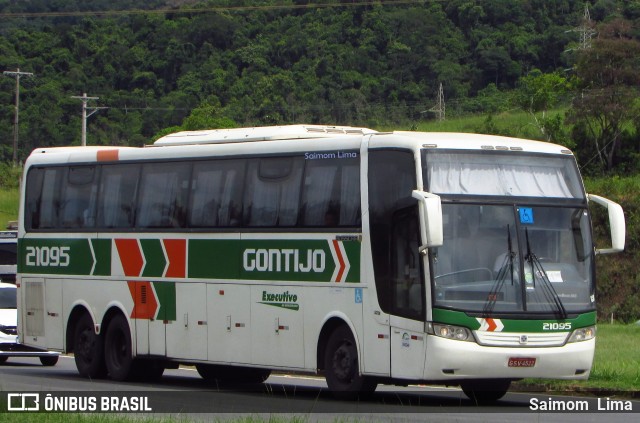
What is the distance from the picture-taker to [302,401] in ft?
56.1

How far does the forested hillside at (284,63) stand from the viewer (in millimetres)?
83688

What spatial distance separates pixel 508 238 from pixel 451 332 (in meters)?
1.44

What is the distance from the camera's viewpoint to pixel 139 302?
20656 mm

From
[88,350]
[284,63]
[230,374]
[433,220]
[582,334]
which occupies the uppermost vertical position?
[284,63]

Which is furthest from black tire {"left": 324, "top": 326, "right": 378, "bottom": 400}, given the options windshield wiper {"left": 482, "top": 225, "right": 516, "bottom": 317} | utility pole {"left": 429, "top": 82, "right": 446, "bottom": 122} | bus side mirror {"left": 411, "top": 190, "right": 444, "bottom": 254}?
utility pole {"left": 429, "top": 82, "right": 446, "bottom": 122}

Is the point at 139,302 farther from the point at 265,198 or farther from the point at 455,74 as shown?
the point at 455,74

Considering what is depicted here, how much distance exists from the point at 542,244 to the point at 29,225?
34.4 ft

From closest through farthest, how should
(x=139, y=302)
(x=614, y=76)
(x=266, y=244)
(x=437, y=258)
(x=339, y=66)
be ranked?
(x=437, y=258) < (x=266, y=244) < (x=139, y=302) < (x=614, y=76) < (x=339, y=66)

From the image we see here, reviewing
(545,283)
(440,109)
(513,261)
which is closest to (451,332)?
(513,261)

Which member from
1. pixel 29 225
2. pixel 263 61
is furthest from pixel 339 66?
pixel 29 225

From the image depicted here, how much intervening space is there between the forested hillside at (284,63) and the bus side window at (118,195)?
55.4 metres

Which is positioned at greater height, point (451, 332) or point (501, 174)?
point (501, 174)

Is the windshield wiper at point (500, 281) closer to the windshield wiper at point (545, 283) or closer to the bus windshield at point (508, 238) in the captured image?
the bus windshield at point (508, 238)
